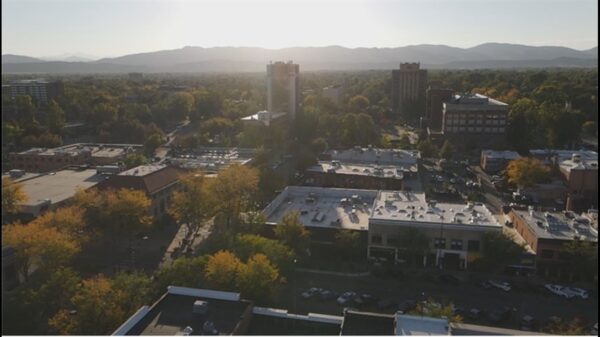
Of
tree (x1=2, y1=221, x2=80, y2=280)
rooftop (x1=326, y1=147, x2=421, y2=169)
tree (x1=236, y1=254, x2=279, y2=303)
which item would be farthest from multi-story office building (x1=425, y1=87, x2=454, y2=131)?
tree (x1=2, y1=221, x2=80, y2=280)

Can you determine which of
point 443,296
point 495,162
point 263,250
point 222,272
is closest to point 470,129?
point 495,162

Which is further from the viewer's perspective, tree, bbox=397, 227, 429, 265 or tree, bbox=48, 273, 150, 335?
tree, bbox=397, 227, 429, 265

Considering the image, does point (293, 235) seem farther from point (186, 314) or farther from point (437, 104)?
point (437, 104)

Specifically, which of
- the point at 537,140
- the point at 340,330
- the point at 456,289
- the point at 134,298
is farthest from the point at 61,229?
the point at 537,140

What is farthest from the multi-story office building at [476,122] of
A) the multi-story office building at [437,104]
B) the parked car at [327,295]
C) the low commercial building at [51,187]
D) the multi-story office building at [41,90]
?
the multi-story office building at [41,90]

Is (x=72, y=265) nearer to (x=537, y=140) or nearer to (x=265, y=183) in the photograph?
(x=265, y=183)

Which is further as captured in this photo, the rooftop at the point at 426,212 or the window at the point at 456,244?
the rooftop at the point at 426,212

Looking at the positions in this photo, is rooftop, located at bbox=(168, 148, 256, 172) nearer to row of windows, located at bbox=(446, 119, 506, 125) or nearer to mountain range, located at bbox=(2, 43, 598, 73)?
row of windows, located at bbox=(446, 119, 506, 125)

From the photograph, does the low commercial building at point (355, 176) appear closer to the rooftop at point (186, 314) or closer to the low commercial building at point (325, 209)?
the low commercial building at point (325, 209)
